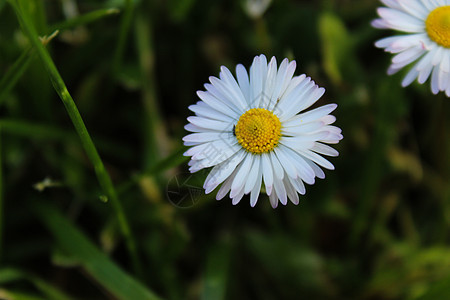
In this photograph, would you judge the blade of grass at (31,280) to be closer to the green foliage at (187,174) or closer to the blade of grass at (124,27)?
the green foliage at (187,174)

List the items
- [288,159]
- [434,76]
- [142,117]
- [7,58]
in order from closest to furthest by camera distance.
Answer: [288,159] → [434,76] → [7,58] → [142,117]

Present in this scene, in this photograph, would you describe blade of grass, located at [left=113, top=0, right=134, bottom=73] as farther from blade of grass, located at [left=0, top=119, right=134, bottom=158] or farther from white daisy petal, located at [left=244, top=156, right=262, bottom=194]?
white daisy petal, located at [left=244, top=156, right=262, bottom=194]

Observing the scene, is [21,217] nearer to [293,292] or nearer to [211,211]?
[211,211]

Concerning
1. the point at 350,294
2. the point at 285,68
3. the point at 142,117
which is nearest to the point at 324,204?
the point at 350,294

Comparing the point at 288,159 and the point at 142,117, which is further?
the point at 142,117

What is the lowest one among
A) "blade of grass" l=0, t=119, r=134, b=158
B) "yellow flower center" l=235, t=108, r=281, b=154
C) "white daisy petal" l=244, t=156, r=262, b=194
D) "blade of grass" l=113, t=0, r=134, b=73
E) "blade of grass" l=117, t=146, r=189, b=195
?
"white daisy petal" l=244, t=156, r=262, b=194

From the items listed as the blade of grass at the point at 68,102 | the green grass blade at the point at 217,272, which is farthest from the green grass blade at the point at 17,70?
the green grass blade at the point at 217,272

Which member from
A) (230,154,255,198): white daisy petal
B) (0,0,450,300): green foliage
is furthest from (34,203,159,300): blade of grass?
(230,154,255,198): white daisy petal
